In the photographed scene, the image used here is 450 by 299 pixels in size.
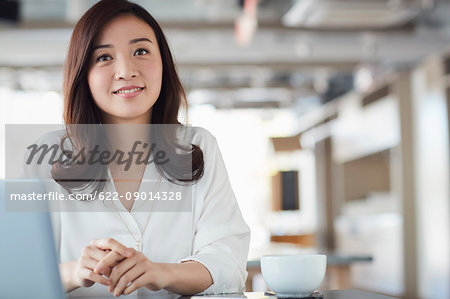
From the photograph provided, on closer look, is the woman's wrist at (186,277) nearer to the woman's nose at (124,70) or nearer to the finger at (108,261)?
the finger at (108,261)

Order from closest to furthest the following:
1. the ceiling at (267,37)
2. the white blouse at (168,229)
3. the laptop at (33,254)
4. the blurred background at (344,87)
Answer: the laptop at (33,254) < the white blouse at (168,229) < the ceiling at (267,37) < the blurred background at (344,87)

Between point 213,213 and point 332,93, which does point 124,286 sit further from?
point 332,93

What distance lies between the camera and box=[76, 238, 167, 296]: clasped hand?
101 cm

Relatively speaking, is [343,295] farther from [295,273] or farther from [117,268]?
[117,268]

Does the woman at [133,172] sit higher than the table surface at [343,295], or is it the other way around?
the woman at [133,172]

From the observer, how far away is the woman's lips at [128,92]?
1.30 metres

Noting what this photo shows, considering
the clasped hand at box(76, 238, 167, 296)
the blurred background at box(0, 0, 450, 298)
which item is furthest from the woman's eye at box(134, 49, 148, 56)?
the blurred background at box(0, 0, 450, 298)

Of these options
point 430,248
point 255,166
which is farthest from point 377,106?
point 255,166

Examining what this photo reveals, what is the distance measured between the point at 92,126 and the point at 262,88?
698 centimetres

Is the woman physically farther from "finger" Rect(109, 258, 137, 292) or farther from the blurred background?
the blurred background

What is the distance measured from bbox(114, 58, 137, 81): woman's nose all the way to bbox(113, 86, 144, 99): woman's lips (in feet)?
0.08

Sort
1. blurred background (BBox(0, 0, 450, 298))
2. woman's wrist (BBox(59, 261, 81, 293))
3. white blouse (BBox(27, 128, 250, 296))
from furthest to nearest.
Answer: blurred background (BBox(0, 0, 450, 298)) → white blouse (BBox(27, 128, 250, 296)) → woman's wrist (BBox(59, 261, 81, 293))

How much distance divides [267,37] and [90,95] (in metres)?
4.69

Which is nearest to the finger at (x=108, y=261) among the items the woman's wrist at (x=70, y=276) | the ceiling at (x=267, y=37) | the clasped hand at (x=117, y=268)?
the clasped hand at (x=117, y=268)
